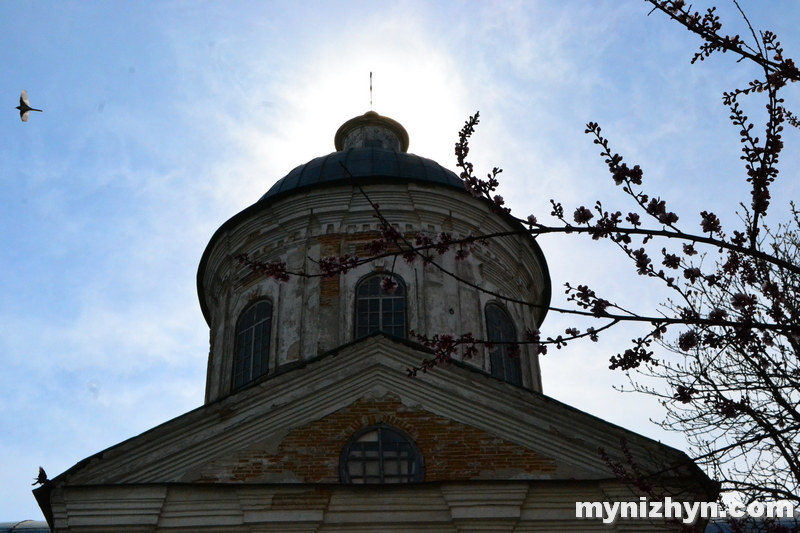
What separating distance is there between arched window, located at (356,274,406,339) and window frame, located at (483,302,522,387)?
130 cm

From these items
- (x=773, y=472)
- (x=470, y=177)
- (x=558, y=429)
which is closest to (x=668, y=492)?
(x=558, y=429)

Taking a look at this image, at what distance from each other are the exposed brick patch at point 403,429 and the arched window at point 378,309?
10.0 feet

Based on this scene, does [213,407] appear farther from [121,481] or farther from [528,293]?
[528,293]

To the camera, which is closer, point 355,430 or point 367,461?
point 367,461

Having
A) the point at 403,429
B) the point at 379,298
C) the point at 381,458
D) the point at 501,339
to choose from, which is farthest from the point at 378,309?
the point at 381,458

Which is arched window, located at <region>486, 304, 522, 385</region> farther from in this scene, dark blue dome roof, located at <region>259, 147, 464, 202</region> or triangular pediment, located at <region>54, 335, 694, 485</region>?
triangular pediment, located at <region>54, 335, 694, 485</region>

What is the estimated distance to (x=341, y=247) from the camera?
49.5ft

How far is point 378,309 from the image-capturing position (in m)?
14.2

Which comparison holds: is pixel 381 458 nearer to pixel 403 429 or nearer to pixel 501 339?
pixel 403 429

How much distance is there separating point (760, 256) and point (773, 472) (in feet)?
9.53

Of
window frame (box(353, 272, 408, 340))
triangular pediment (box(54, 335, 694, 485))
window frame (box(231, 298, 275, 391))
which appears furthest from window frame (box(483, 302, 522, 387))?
window frame (box(231, 298, 275, 391))

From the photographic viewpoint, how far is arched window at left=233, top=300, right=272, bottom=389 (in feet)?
46.5

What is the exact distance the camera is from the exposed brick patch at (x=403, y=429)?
34.3 feet

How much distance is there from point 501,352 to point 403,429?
3803 millimetres
